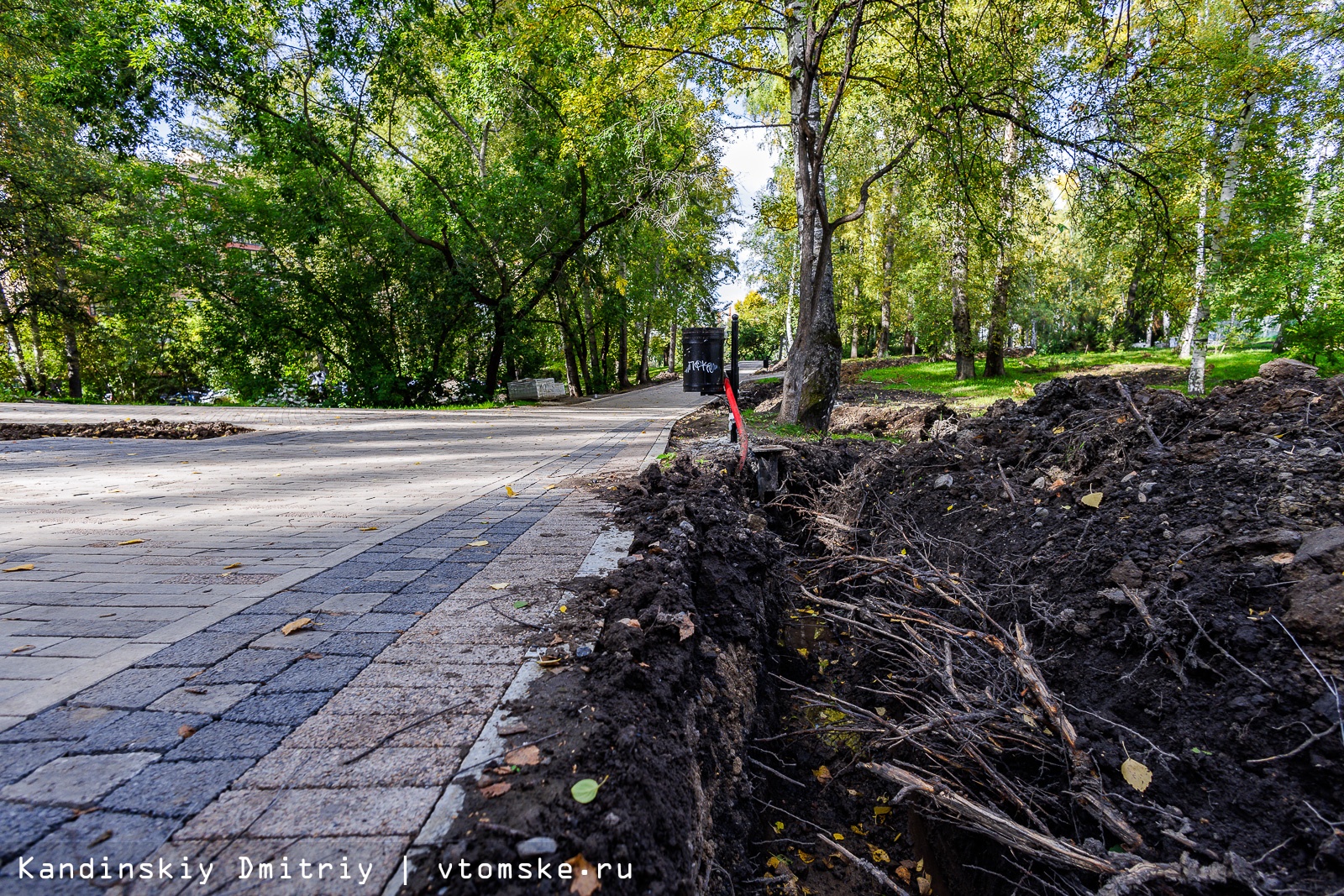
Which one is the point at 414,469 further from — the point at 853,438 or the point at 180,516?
the point at 853,438

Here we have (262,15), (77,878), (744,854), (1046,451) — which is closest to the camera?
(77,878)

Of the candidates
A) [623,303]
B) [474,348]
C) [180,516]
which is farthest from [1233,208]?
[474,348]

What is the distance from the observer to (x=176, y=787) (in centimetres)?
150

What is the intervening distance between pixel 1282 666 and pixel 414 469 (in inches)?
275

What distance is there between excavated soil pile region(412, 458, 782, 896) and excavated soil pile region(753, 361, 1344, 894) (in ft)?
1.39

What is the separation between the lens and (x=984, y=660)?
9.14 ft

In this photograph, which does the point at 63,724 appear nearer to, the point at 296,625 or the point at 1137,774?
the point at 296,625

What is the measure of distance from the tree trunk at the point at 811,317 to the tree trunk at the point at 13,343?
81.6 feet

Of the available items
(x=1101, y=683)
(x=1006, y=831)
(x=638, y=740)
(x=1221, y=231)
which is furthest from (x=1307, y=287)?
(x=638, y=740)

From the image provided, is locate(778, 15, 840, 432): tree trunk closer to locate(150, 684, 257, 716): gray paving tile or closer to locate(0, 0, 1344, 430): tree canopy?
locate(0, 0, 1344, 430): tree canopy

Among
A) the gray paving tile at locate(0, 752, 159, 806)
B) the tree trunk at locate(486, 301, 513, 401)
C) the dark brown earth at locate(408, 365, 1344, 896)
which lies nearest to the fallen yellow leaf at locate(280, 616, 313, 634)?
the gray paving tile at locate(0, 752, 159, 806)

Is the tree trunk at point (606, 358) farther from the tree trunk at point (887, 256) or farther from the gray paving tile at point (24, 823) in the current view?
the gray paving tile at point (24, 823)

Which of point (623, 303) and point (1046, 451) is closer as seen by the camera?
point (1046, 451)

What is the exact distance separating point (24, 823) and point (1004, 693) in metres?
3.22
